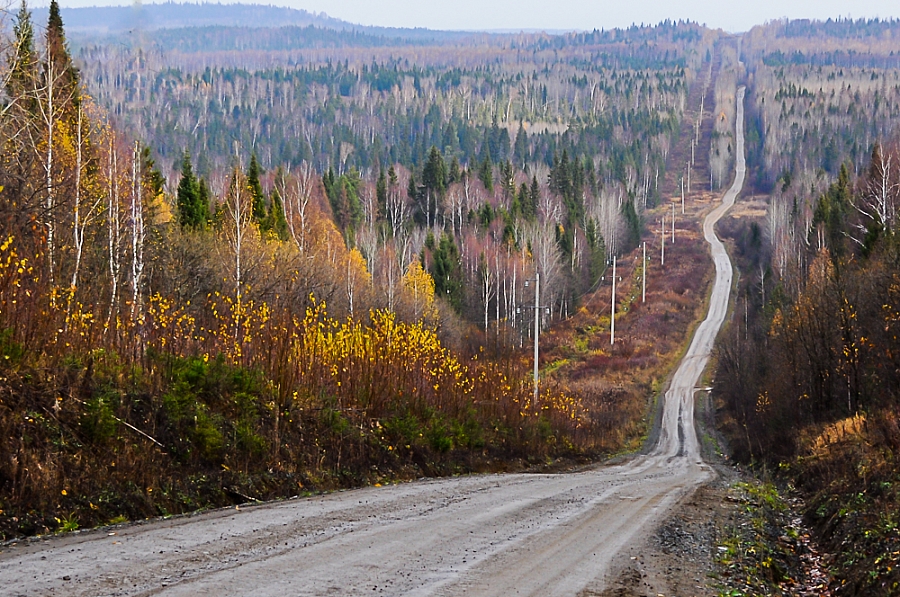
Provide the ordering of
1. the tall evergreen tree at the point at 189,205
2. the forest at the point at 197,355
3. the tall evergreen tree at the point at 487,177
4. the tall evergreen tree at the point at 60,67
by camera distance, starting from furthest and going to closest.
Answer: the tall evergreen tree at the point at 487,177 < the tall evergreen tree at the point at 189,205 < the tall evergreen tree at the point at 60,67 < the forest at the point at 197,355

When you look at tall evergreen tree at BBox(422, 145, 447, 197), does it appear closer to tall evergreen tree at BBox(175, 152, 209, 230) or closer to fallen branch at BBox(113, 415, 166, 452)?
tall evergreen tree at BBox(175, 152, 209, 230)

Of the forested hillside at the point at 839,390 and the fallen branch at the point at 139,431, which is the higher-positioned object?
the fallen branch at the point at 139,431

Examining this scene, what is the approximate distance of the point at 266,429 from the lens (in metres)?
17.5

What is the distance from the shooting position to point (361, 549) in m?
10.0

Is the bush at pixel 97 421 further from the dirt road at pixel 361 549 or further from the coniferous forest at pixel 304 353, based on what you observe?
the dirt road at pixel 361 549

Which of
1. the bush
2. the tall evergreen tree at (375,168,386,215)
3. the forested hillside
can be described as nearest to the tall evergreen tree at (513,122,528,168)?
the tall evergreen tree at (375,168,386,215)

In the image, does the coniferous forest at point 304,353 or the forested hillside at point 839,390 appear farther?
the forested hillside at point 839,390

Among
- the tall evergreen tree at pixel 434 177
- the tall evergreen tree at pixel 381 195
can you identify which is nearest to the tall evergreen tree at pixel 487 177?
the tall evergreen tree at pixel 434 177

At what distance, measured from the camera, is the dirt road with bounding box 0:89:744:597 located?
809cm

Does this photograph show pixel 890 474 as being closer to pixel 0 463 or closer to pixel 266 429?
pixel 266 429

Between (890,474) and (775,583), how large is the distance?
593 centimetres

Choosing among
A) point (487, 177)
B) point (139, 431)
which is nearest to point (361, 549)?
point (139, 431)

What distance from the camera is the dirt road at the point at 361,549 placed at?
809cm

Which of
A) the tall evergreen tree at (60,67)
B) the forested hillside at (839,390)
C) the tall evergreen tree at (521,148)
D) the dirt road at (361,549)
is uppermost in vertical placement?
the tall evergreen tree at (60,67)
